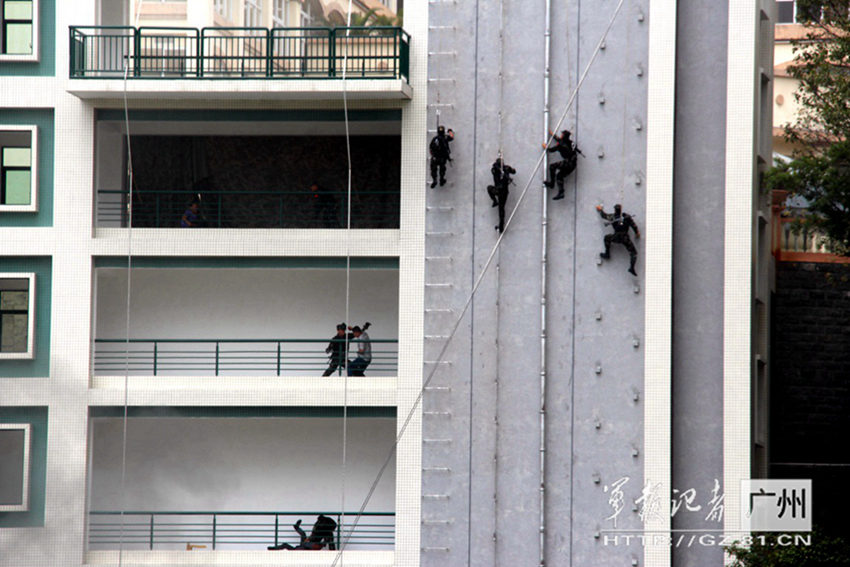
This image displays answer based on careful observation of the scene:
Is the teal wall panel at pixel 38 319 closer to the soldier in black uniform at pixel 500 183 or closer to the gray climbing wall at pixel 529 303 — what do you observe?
the gray climbing wall at pixel 529 303

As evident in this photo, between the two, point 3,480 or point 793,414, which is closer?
point 3,480

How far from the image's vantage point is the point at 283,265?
66.5ft

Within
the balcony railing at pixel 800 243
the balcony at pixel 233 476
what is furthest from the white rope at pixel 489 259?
the balcony railing at pixel 800 243

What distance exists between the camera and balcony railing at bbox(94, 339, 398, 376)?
21.5m

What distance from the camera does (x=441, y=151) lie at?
766 inches

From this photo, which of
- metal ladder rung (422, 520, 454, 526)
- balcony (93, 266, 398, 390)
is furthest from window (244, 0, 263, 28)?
metal ladder rung (422, 520, 454, 526)

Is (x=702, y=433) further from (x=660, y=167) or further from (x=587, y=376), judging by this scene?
(x=660, y=167)

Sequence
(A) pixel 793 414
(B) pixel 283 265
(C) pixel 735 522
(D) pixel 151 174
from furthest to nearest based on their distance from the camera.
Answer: (A) pixel 793 414 < (D) pixel 151 174 < (B) pixel 283 265 < (C) pixel 735 522

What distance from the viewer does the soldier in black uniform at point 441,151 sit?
1942cm

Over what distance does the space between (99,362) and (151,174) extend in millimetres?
3437

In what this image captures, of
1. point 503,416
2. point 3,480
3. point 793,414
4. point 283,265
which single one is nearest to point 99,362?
point 3,480

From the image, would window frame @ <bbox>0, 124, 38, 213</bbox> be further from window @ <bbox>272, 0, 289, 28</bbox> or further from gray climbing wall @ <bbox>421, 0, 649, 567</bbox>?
gray climbing wall @ <bbox>421, 0, 649, 567</bbox>

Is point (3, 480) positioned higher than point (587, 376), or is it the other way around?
point (587, 376)

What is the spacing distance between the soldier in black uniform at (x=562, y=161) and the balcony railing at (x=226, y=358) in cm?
414
